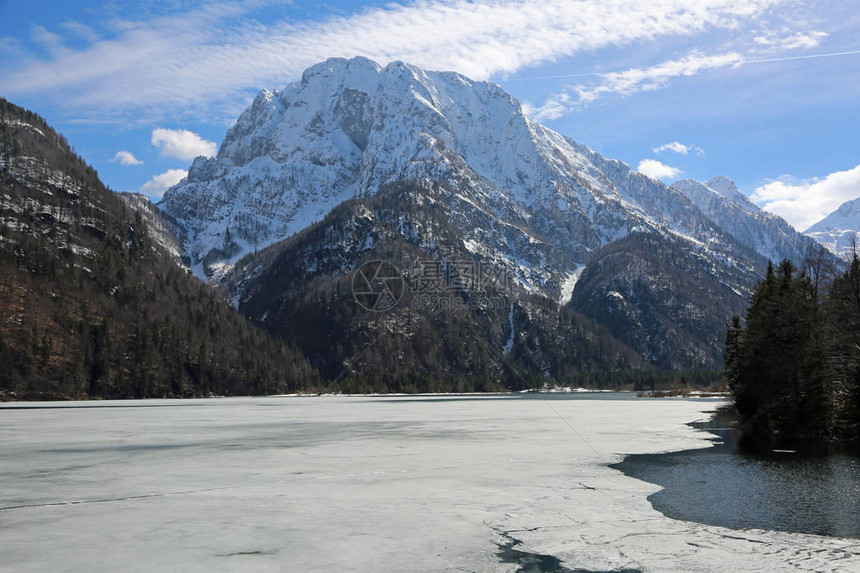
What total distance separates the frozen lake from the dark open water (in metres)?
1.56

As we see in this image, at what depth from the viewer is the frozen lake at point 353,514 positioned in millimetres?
18656

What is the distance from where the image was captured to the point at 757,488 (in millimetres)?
31359

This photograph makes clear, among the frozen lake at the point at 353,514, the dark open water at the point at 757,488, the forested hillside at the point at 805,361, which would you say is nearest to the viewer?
the frozen lake at the point at 353,514

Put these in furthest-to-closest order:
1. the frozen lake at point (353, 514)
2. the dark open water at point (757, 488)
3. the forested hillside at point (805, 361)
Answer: the forested hillside at point (805, 361) < the dark open water at point (757, 488) < the frozen lake at point (353, 514)

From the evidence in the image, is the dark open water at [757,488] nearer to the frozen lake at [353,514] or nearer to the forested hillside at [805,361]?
the frozen lake at [353,514]

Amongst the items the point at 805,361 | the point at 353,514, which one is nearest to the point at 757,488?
the point at 353,514

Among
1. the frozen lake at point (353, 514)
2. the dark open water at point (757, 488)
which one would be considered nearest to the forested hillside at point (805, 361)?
the dark open water at point (757, 488)

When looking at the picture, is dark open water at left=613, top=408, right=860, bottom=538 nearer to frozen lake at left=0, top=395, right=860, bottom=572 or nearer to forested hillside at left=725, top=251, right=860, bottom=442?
frozen lake at left=0, top=395, right=860, bottom=572

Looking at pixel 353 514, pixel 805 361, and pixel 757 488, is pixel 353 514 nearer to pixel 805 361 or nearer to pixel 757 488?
pixel 757 488

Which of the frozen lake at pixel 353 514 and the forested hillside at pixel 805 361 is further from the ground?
the forested hillside at pixel 805 361

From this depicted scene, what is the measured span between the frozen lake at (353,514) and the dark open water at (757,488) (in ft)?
5.13

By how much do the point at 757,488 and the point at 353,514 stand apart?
20391mm

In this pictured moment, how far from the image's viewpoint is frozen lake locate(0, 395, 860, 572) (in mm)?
18656

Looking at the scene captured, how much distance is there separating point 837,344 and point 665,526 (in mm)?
39217
